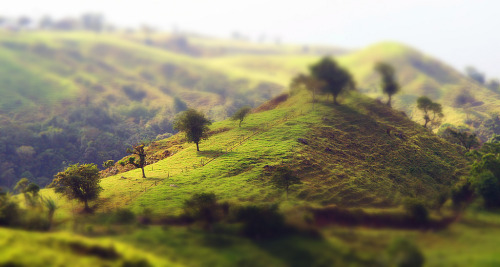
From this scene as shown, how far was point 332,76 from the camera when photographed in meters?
104

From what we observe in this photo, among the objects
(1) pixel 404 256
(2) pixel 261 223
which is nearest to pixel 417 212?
(1) pixel 404 256

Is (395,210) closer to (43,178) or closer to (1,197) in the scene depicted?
(1,197)

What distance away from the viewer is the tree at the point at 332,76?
10362 centimetres

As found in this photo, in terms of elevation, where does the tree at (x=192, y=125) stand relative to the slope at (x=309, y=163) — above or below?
above

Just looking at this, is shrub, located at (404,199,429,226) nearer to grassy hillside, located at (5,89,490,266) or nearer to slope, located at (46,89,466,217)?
grassy hillside, located at (5,89,490,266)

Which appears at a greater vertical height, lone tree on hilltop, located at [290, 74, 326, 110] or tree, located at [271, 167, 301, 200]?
lone tree on hilltop, located at [290, 74, 326, 110]

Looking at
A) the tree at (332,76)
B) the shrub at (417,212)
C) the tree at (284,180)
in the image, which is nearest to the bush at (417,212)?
the shrub at (417,212)

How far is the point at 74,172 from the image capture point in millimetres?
58875

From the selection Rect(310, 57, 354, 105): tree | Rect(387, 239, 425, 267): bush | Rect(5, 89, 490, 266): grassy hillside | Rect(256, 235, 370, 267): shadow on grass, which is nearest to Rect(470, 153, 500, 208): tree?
Rect(5, 89, 490, 266): grassy hillside

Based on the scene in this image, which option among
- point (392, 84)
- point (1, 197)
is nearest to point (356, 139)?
point (392, 84)

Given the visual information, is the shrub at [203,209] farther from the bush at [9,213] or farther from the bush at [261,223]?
the bush at [9,213]

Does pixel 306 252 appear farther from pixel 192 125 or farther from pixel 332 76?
→ pixel 332 76

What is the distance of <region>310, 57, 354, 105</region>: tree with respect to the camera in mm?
103625

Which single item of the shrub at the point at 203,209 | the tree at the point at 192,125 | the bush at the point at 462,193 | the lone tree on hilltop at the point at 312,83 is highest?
the lone tree on hilltop at the point at 312,83
